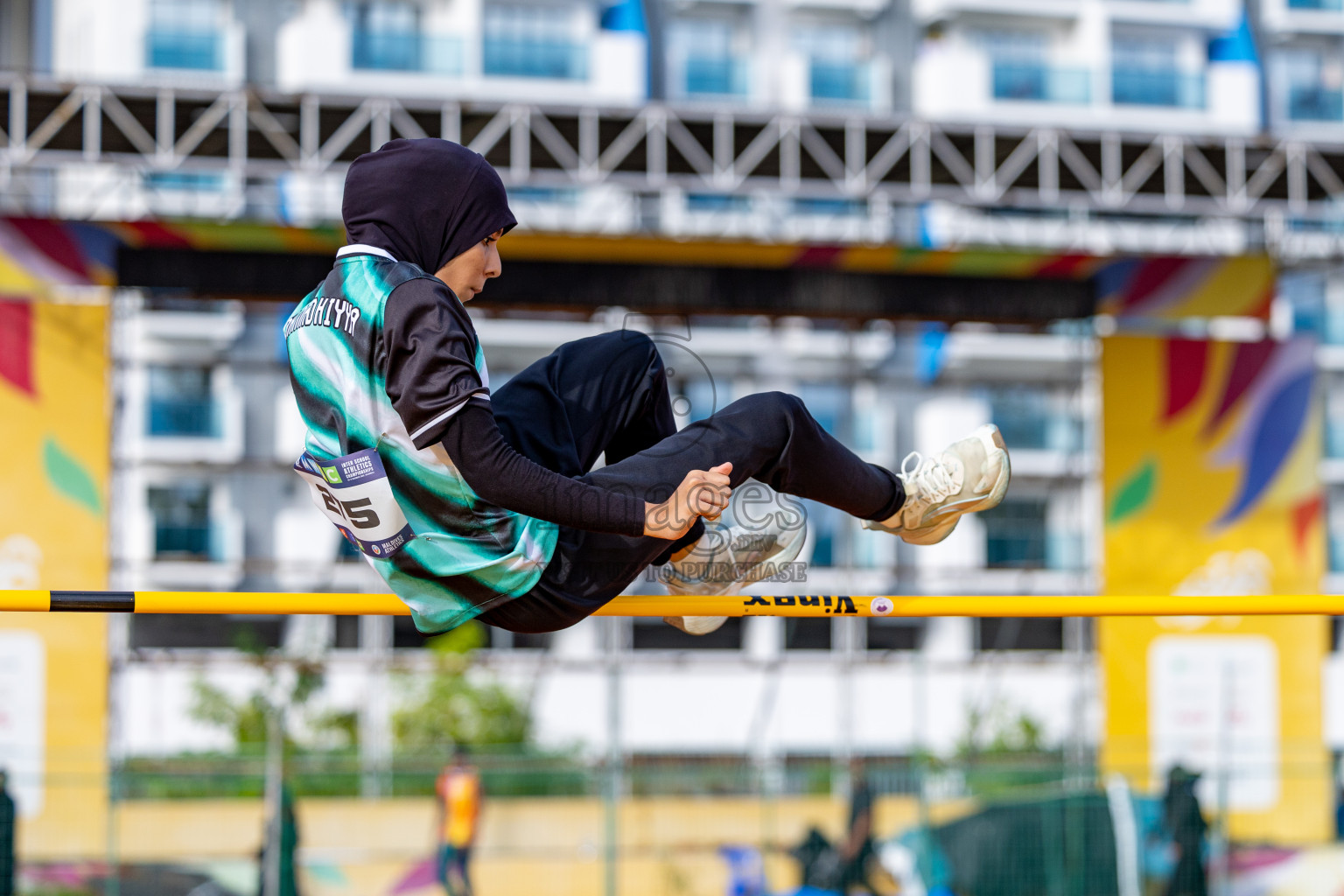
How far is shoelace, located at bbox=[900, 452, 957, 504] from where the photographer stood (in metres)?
2.75

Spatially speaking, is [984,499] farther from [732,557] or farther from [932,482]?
[732,557]

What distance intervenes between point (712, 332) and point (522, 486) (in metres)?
21.2

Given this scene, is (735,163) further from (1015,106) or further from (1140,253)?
(1015,106)

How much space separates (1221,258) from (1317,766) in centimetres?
378

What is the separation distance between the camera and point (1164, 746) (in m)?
10.4

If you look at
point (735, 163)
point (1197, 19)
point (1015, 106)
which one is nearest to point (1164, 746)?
point (735, 163)

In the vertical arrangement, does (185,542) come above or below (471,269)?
below

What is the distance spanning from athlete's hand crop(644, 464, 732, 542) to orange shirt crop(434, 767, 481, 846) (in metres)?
6.35

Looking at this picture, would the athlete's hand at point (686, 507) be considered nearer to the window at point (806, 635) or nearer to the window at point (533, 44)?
the window at point (806, 635)

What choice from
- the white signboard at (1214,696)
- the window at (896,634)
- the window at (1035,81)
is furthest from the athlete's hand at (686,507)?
the window at (1035,81)

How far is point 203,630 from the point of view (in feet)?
75.0

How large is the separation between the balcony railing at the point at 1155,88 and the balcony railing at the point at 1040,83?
0.85 m

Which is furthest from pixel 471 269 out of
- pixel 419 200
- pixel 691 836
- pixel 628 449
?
pixel 691 836

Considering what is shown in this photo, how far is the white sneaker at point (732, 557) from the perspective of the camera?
2812mm
